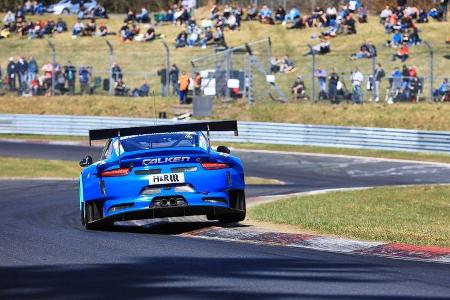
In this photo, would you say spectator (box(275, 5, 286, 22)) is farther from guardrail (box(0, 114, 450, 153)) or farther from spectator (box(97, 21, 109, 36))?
guardrail (box(0, 114, 450, 153))

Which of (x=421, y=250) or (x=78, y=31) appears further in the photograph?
(x=78, y=31)

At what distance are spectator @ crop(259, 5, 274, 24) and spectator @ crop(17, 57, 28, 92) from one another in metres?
10.3

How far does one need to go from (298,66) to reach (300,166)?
36.5ft

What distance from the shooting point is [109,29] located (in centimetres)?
4906

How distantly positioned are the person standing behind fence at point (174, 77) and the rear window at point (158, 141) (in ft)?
83.7

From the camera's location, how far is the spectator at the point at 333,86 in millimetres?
35638

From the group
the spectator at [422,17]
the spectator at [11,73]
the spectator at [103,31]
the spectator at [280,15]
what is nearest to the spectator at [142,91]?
the spectator at [11,73]

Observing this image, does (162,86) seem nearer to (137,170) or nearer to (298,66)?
(298,66)

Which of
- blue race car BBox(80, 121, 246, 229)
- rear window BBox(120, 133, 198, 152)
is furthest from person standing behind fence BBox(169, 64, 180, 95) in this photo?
blue race car BBox(80, 121, 246, 229)

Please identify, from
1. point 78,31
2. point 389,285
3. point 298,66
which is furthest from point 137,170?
point 78,31

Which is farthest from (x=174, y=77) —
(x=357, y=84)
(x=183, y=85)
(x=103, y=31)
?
(x=103, y=31)

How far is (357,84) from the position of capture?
35.7 meters

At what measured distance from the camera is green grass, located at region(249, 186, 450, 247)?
1243 centimetres

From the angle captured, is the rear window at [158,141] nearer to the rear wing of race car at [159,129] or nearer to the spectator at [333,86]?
the rear wing of race car at [159,129]
